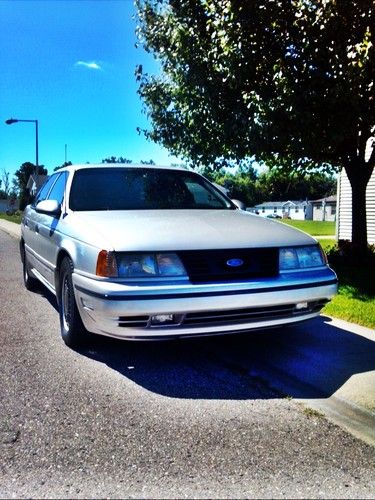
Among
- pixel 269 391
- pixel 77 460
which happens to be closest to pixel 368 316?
pixel 269 391

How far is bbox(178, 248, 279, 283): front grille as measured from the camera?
3.71m

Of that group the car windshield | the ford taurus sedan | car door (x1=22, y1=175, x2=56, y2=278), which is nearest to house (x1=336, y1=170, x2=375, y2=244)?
the car windshield

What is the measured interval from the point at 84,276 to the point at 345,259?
715 cm

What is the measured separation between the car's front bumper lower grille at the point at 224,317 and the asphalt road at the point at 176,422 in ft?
1.38

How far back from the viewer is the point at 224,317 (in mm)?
3736

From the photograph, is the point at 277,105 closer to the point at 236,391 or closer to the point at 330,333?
the point at 330,333

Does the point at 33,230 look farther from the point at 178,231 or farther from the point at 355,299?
the point at 355,299

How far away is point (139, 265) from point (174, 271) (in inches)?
10.5

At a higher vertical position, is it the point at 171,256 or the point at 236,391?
the point at 171,256

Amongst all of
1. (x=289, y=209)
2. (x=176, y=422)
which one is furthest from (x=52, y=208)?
(x=289, y=209)

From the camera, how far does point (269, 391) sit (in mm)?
3521

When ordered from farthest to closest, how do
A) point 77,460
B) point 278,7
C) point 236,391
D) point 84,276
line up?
1. point 278,7
2. point 84,276
3. point 236,391
4. point 77,460

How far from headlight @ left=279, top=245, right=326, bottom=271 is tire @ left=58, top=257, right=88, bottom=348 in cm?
179

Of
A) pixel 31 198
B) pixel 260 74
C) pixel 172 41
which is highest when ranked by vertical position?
pixel 172 41
